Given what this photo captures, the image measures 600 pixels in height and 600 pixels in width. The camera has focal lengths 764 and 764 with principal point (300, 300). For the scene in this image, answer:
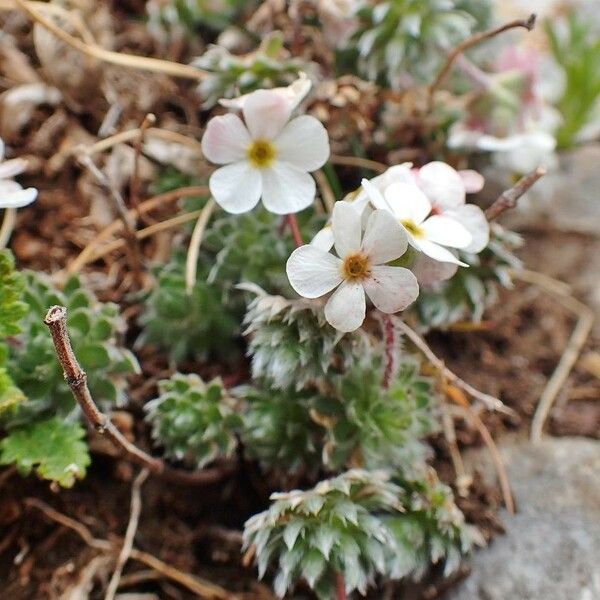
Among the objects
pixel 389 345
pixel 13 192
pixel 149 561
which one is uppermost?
pixel 13 192

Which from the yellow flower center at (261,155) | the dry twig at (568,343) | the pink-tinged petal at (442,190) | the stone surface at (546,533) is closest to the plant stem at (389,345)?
the pink-tinged petal at (442,190)

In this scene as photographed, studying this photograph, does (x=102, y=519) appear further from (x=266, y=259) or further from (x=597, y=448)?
(x=597, y=448)

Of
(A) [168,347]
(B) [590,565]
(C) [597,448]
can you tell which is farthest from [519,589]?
(A) [168,347]

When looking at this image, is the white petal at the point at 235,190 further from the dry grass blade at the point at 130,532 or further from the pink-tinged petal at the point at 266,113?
the dry grass blade at the point at 130,532

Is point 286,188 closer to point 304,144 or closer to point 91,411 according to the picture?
point 304,144

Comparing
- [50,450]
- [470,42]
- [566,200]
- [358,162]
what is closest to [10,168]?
[50,450]

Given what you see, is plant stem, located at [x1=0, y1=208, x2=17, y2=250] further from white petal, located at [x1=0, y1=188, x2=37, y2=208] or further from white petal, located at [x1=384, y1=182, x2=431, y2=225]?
white petal, located at [x1=384, y1=182, x2=431, y2=225]
